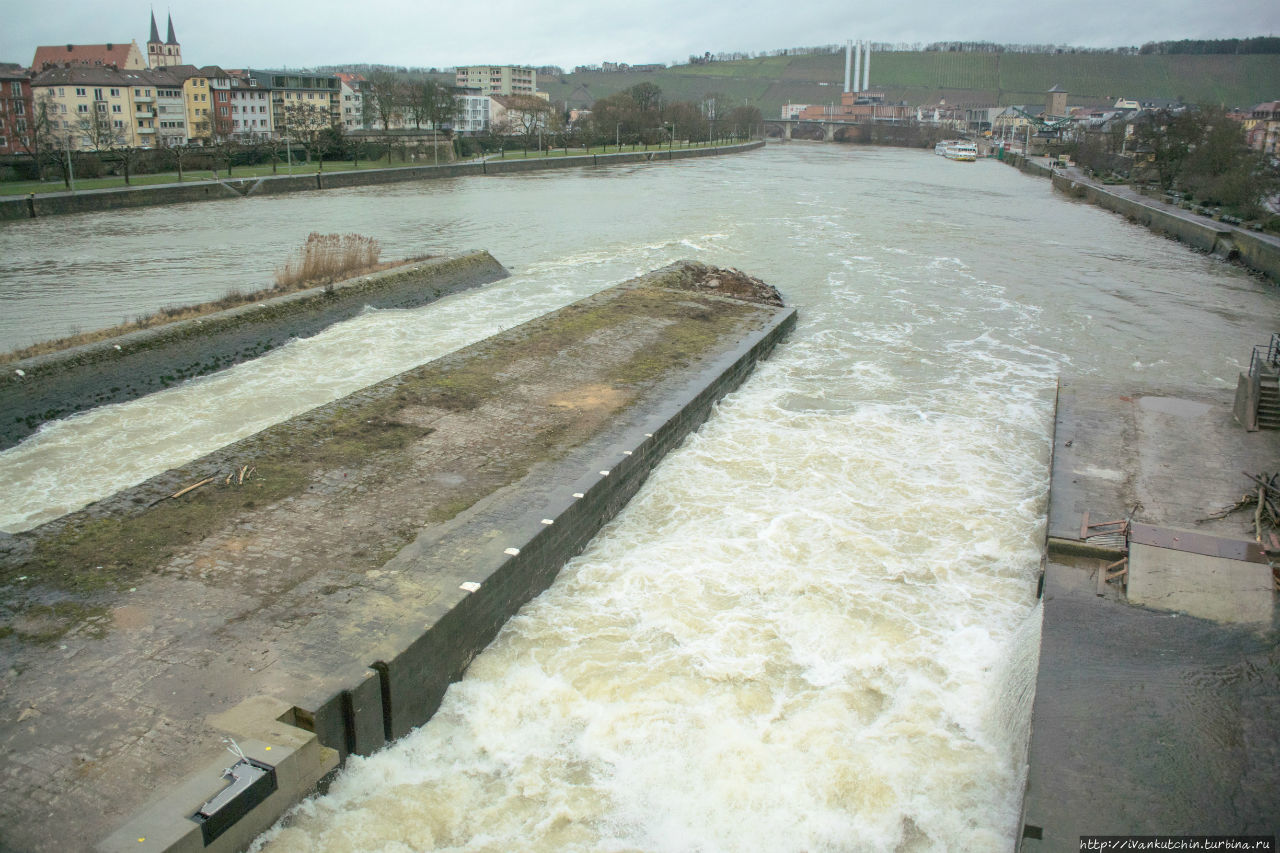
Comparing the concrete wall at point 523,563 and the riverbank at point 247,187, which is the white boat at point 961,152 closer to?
the riverbank at point 247,187

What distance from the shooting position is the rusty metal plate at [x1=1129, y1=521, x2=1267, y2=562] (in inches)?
287

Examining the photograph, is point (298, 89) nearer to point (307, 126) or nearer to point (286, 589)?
point (307, 126)

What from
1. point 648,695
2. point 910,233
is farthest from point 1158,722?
point 910,233

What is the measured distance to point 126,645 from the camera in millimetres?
5594

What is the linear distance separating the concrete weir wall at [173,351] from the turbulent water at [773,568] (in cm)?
33

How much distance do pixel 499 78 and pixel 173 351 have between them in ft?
440

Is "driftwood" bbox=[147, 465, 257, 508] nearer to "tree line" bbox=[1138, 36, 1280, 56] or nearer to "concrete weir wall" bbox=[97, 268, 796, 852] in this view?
"concrete weir wall" bbox=[97, 268, 796, 852]

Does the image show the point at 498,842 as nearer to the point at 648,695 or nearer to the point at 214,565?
the point at 648,695

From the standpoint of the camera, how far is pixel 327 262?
18547 millimetres

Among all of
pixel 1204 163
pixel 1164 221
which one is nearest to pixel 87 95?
pixel 1164 221

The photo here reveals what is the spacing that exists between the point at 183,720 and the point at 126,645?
98cm

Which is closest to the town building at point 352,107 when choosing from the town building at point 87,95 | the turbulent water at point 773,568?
the town building at point 87,95

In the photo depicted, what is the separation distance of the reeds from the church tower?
10614 cm

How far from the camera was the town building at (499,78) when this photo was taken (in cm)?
13438
